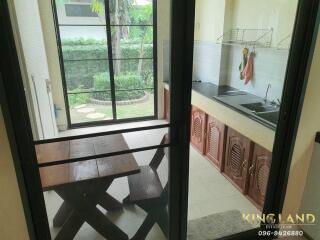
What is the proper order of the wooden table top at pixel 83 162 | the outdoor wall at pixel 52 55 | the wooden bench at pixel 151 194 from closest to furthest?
1. the wooden table top at pixel 83 162
2. the wooden bench at pixel 151 194
3. the outdoor wall at pixel 52 55

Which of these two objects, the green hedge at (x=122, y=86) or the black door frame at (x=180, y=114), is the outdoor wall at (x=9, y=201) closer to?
the black door frame at (x=180, y=114)

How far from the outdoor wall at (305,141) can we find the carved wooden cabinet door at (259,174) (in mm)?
318

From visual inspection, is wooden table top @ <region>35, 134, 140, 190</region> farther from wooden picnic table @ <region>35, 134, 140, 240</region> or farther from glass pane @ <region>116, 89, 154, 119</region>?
glass pane @ <region>116, 89, 154, 119</region>

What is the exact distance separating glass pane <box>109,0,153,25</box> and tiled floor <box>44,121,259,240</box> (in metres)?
1.15

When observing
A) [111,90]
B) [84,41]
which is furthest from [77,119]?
[84,41]

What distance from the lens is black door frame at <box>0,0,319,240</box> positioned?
1048 mm

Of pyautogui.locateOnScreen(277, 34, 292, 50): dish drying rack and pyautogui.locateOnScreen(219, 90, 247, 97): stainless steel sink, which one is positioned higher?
pyautogui.locateOnScreen(277, 34, 292, 50): dish drying rack

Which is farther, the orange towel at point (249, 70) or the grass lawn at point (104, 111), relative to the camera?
the orange towel at point (249, 70)

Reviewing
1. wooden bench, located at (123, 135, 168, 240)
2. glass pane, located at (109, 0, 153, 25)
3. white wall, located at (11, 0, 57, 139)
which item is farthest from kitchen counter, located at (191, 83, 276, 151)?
white wall, located at (11, 0, 57, 139)

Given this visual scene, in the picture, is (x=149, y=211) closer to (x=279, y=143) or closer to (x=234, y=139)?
(x=279, y=143)

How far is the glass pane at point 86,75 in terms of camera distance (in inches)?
72.0

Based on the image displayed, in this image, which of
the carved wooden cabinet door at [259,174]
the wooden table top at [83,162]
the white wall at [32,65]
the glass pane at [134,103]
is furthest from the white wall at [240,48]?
the white wall at [32,65]

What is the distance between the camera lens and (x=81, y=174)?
136 centimetres

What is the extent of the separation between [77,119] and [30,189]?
0.74 meters
